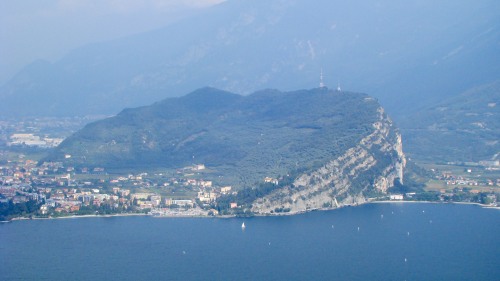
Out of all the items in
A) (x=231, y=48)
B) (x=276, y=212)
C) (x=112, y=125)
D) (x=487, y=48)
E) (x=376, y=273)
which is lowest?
(x=376, y=273)

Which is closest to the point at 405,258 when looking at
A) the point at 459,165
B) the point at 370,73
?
the point at 459,165

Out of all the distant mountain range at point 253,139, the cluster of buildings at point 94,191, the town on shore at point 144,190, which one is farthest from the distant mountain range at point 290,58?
the cluster of buildings at point 94,191

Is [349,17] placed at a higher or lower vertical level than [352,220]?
higher

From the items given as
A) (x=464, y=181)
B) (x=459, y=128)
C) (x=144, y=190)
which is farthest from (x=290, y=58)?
(x=144, y=190)

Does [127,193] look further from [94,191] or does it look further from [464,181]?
[464,181]

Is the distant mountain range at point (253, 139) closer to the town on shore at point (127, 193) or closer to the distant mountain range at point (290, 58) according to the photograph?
the town on shore at point (127, 193)

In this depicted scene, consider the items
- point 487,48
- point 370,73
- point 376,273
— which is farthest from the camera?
point 370,73

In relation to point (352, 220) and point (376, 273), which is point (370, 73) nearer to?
point (352, 220)
